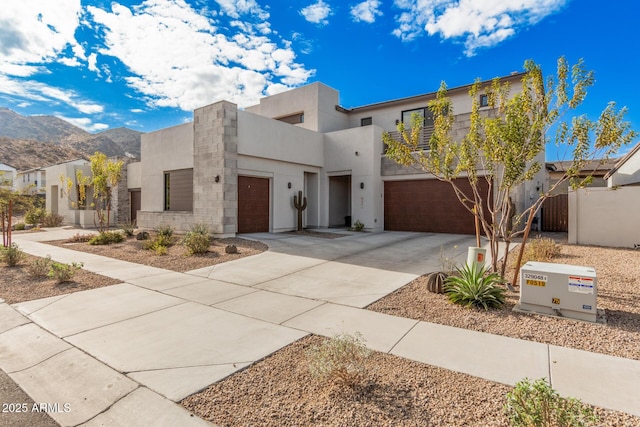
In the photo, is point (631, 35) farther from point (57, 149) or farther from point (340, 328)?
point (57, 149)

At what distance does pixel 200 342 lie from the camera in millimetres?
4055

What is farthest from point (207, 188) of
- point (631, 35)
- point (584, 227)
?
point (631, 35)

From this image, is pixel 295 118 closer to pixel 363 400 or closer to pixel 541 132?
pixel 541 132

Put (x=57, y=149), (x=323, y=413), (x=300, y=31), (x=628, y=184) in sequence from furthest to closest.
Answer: (x=57, y=149), (x=300, y=31), (x=628, y=184), (x=323, y=413)

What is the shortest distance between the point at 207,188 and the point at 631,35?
Result: 16.9 metres

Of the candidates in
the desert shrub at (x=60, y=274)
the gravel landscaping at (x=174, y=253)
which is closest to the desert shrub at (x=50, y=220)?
the gravel landscaping at (x=174, y=253)

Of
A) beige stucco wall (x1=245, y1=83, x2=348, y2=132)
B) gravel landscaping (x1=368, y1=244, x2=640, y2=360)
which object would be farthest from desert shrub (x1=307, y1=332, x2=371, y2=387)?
beige stucco wall (x1=245, y1=83, x2=348, y2=132)

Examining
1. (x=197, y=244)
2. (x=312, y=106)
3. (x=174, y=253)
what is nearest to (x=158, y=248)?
(x=174, y=253)

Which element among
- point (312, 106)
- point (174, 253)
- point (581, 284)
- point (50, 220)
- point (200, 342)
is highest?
point (312, 106)

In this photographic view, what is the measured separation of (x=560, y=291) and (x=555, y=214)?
43.1ft

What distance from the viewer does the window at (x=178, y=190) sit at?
1545 centimetres

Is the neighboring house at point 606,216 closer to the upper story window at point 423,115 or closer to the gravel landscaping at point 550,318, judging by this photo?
the gravel landscaping at point 550,318

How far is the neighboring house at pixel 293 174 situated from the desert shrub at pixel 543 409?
1195 centimetres

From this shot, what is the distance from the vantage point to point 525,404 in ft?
7.54
